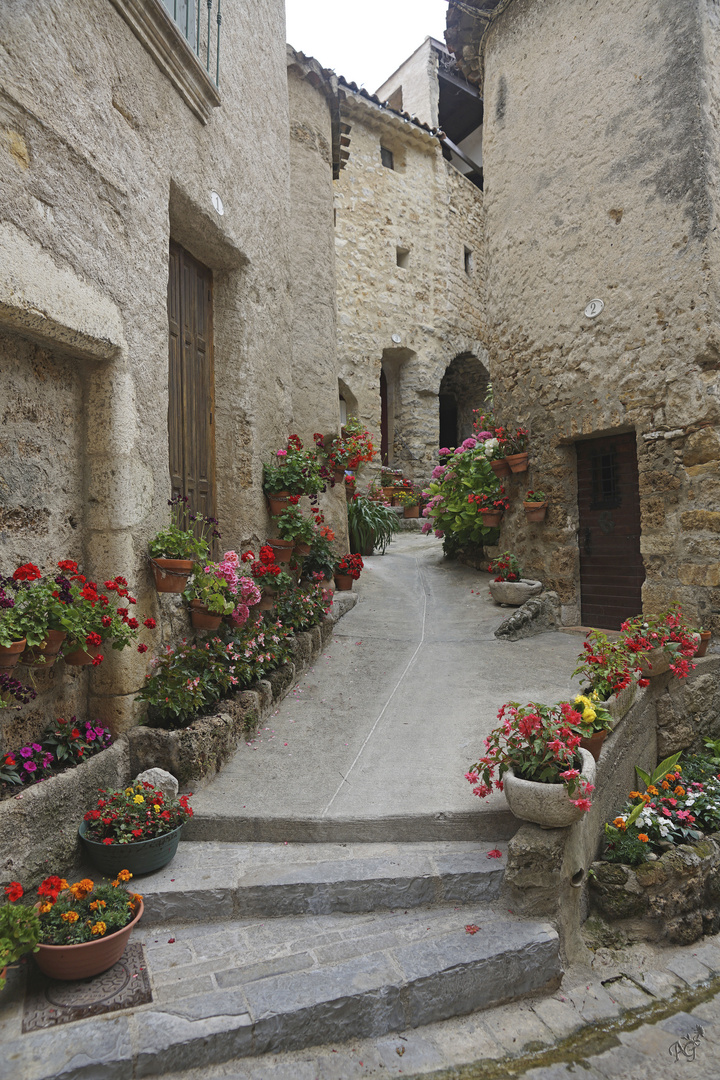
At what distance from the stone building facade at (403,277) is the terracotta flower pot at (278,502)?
8497 mm

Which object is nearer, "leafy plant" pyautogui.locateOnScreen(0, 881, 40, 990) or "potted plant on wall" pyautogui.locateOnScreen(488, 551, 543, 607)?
"leafy plant" pyautogui.locateOnScreen(0, 881, 40, 990)

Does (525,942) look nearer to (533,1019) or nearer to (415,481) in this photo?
(533,1019)

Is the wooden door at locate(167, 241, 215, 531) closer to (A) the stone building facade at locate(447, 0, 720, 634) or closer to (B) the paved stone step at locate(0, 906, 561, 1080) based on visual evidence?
(B) the paved stone step at locate(0, 906, 561, 1080)

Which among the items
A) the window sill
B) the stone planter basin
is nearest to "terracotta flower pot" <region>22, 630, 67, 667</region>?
the window sill

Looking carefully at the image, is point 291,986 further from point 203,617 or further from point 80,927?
point 203,617

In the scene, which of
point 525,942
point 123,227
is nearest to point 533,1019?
point 525,942

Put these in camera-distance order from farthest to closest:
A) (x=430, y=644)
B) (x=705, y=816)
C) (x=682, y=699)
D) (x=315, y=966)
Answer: (x=430, y=644) → (x=682, y=699) → (x=705, y=816) → (x=315, y=966)

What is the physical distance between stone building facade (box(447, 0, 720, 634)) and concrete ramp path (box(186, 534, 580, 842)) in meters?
1.21

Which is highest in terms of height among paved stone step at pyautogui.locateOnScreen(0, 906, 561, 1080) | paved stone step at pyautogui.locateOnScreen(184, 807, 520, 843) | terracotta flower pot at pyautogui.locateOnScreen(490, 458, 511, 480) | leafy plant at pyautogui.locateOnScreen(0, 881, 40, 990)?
terracotta flower pot at pyautogui.locateOnScreen(490, 458, 511, 480)

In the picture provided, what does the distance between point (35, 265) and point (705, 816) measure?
4.68 m

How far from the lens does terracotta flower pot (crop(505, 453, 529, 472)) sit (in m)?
6.85

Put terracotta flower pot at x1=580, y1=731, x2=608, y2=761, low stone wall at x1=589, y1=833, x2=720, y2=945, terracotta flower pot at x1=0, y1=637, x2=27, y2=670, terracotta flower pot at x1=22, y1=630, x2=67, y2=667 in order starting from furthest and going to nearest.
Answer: terracotta flower pot at x1=580, y1=731, x2=608, y2=761
low stone wall at x1=589, y1=833, x2=720, y2=945
terracotta flower pot at x1=22, y1=630, x2=67, y2=667
terracotta flower pot at x1=0, y1=637, x2=27, y2=670

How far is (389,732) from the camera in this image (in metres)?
4.03

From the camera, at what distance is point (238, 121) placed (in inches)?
191
